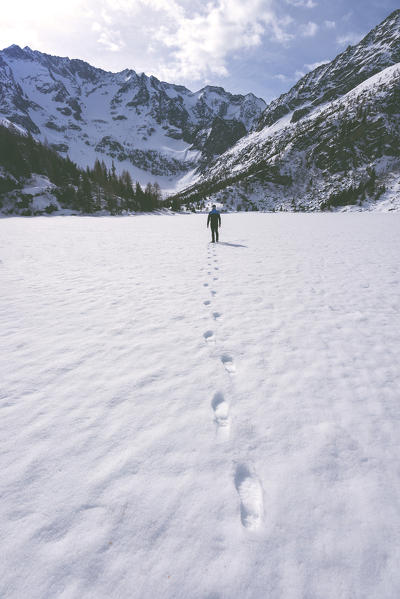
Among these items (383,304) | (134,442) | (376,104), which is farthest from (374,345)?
(376,104)

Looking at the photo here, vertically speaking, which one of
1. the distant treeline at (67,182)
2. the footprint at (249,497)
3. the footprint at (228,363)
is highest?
the distant treeline at (67,182)

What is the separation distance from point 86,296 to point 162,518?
5292 millimetres

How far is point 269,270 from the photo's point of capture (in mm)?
8344

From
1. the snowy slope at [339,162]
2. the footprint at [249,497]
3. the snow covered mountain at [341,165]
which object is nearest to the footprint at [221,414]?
the footprint at [249,497]

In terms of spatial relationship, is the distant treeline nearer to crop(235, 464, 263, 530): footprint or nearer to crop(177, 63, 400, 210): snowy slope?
crop(177, 63, 400, 210): snowy slope

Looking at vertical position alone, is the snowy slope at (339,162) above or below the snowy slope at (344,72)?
below

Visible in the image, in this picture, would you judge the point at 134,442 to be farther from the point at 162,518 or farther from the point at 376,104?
the point at 376,104

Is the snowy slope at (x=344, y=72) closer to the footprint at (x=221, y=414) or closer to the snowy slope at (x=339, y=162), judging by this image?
the snowy slope at (x=339, y=162)

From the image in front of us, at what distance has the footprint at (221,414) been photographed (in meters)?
2.71

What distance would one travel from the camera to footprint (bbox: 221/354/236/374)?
3.65 m

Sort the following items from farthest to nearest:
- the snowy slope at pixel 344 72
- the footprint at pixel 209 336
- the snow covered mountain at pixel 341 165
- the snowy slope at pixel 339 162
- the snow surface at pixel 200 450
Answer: the snowy slope at pixel 344 72 → the snowy slope at pixel 339 162 → the snow covered mountain at pixel 341 165 → the footprint at pixel 209 336 → the snow surface at pixel 200 450

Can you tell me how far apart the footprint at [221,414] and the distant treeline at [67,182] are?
158ft

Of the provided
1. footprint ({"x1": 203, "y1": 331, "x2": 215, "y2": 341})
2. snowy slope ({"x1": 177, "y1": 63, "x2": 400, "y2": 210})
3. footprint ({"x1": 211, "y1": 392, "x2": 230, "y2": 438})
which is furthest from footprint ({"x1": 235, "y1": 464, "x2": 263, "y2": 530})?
snowy slope ({"x1": 177, "y1": 63, "x2": 400, "y2": 210})

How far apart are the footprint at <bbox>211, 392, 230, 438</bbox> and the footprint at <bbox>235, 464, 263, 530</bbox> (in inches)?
16.0
